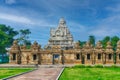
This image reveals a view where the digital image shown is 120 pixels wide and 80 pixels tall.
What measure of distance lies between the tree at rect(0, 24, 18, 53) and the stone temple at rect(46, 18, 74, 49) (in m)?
14.5

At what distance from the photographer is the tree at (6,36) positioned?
80.1 m

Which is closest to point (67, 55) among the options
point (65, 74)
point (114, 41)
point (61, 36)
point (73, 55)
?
point (73, 55)

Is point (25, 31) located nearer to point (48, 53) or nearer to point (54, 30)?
point (54, 30)

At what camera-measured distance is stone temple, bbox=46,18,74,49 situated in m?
86.6

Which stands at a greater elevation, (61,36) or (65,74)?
(61,36)

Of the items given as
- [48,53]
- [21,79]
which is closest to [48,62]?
[48,53]

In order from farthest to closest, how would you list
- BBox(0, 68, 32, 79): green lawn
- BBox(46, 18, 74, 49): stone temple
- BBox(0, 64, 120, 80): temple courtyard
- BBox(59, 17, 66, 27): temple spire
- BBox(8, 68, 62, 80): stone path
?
BBox(59, 17, 66, 27): temple spire
BBox(46, 18, 74, 49): stone temple
BBox(0, 68, 32, 79): green lawn
BBox(0, 64, 120, 80): temple courtyard
BBox(8, 68, 62, 80): stone path

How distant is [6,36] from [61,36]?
1874cm

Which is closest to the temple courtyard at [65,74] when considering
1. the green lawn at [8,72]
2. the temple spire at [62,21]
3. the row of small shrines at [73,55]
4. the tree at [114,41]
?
the green lawn at [8,72]

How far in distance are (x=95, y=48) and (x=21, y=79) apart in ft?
131

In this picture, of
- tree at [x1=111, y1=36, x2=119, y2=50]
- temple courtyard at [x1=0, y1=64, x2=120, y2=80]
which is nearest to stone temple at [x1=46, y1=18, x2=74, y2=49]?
tree at [x1=111, y1=36, x2=119, y2=50]

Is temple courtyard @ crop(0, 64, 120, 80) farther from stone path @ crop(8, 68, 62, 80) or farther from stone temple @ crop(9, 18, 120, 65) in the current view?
stone temple @ crop(9, 18, 120, 65)

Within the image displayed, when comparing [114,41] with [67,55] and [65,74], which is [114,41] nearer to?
[67,55]

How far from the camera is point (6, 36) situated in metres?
84.4
